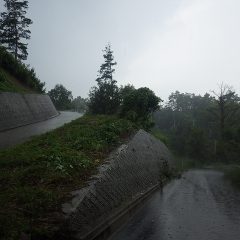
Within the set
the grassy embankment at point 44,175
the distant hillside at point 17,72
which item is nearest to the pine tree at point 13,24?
the distant hillside at point 17,72

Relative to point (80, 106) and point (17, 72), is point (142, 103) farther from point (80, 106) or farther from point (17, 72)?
point (80, 106)

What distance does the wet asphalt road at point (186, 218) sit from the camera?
11.3 meters

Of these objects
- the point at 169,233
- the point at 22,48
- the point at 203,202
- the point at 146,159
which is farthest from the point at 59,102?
the point at 169,233

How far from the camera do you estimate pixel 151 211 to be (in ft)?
48.7

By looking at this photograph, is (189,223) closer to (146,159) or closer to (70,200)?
(70,200)

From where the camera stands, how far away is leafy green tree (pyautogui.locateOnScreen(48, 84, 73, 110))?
76188 millimetres

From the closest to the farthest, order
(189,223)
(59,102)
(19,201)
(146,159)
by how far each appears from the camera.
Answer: (19,201)
(189,223)
(146,159)
(59,102)

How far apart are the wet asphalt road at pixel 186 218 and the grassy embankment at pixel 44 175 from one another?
204 cm

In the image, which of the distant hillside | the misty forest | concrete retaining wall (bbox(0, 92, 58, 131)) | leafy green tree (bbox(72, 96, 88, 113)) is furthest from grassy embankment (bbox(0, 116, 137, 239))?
leafy green tree (bbox(72, 96, 88, 113))

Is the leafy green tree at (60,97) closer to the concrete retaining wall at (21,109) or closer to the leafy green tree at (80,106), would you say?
the leafy green tree at (80,106)

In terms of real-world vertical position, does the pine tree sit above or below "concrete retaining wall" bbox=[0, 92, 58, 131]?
above

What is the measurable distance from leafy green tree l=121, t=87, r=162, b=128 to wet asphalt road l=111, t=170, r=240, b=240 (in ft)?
38.8

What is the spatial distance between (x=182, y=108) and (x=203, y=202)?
121 m

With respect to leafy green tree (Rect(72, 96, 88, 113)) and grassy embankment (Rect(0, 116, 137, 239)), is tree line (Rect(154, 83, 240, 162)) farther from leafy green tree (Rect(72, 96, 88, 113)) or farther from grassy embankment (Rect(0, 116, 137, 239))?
grassy embankment (Rect(0, 116, 137, 239))
